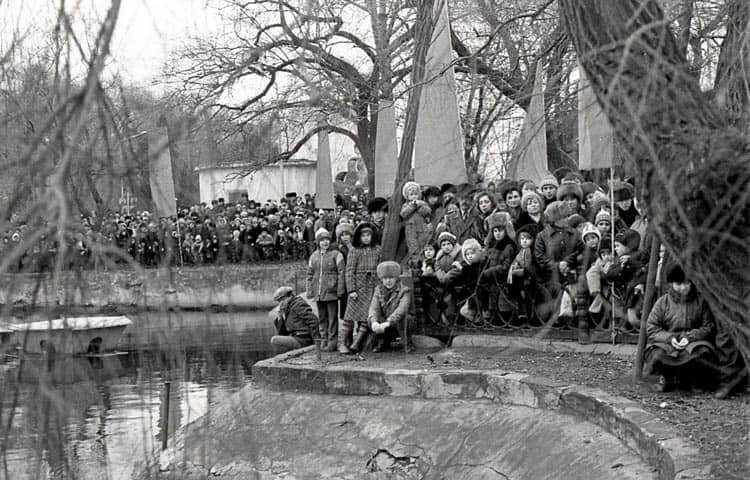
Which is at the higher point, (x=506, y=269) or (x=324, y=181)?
(x=324, y=181)

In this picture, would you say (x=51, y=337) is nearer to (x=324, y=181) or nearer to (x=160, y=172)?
(x=160, y=172)

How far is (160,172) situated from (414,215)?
420 inches

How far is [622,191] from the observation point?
39.9 ft

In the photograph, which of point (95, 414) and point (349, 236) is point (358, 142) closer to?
point (349, 236)

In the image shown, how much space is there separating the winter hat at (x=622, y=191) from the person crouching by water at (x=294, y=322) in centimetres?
602

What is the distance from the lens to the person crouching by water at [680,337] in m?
9.33

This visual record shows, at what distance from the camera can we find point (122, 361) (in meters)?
22.2

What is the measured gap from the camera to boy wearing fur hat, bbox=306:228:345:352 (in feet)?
48.2

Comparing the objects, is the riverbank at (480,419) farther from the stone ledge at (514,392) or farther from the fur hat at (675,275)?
the fur hat at (675,275)

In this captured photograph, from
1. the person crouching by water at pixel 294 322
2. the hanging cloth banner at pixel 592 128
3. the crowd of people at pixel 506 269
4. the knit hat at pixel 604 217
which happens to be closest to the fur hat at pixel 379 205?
the crowd of people at pixel 506 269

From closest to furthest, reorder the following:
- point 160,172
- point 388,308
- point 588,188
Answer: point 160,172, point 588,188, point 388,308

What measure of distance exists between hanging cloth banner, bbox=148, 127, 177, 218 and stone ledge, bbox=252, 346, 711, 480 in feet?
12.6

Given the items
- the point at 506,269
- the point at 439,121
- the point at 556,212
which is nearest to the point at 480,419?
the point at 506,269

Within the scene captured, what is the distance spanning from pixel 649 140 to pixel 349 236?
995 centimetres
